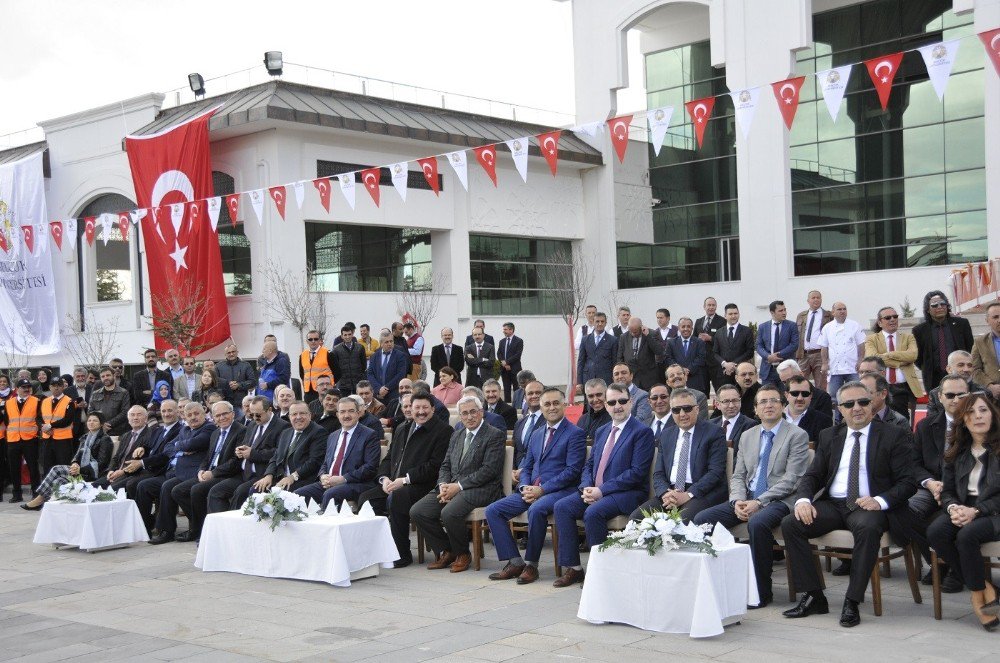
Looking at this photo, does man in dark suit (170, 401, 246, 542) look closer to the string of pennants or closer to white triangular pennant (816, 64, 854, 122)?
the string of pennants

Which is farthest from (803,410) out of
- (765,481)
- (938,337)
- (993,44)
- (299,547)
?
(993,44)

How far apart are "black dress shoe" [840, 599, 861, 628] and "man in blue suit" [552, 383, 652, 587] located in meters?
2.09

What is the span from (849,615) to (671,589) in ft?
3.71

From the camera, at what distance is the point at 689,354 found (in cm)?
1485

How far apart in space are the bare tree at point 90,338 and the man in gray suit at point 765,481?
2150 centimetres

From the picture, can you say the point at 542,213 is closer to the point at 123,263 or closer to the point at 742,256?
the point at 742,256

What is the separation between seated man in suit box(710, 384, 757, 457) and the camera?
8742 mm

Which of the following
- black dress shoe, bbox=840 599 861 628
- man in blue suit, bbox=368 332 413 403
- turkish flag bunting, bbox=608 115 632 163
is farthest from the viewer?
man in blue suit, bbox=368 332 413 403

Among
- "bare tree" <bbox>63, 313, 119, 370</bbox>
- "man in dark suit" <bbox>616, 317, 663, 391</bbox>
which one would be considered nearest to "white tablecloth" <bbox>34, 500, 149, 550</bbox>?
"man in dark suit" <bbox>616, 317, 663, 391</bbox>

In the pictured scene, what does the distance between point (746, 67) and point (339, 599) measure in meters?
20.9

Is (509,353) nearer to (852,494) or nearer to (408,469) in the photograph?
(408,469)

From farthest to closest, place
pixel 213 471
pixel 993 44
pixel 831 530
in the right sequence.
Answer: pixel 213 471, pixel 993 44, pixel 831 530

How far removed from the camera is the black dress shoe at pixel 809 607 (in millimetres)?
7035

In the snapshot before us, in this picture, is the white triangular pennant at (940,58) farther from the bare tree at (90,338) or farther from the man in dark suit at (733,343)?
the bare tree at (90,338)
